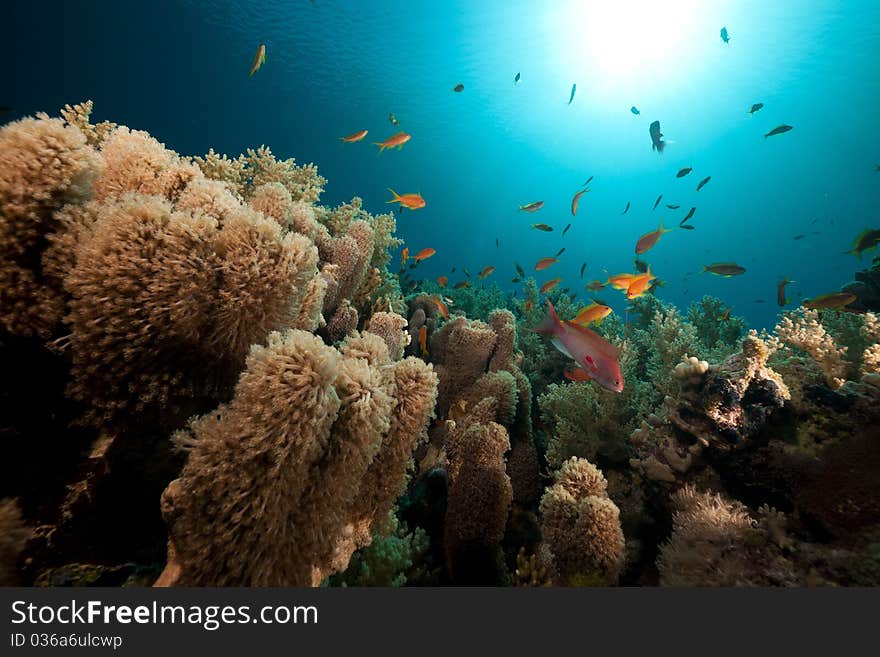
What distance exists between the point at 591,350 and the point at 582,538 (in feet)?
4.57

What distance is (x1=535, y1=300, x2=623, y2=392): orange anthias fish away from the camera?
9.37 ft

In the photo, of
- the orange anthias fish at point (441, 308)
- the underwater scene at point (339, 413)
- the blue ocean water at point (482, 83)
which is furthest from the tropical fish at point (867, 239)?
the orange anthias fish at point (441, 308)

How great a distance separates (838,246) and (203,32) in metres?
131

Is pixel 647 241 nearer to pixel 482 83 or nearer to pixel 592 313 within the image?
pixel 592 313

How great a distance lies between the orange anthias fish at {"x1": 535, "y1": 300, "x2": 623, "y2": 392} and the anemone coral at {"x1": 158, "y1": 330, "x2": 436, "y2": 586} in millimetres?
1990

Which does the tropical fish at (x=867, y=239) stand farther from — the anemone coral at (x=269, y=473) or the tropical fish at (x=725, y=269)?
the anemone coral at (x=269, y=473)

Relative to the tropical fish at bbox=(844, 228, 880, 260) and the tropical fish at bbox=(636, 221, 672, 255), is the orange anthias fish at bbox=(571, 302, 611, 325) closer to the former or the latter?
the tropical fish at bbox=(636, 221, 672, 255)

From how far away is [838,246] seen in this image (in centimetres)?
8619

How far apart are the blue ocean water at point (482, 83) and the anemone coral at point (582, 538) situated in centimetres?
770

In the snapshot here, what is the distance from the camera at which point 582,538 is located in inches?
95.8

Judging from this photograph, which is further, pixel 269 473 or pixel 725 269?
pixel 725 269

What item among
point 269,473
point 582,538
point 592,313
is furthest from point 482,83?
point 269,473

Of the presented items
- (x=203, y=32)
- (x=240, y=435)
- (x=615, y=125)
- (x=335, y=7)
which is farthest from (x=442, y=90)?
(x=240, y=435)

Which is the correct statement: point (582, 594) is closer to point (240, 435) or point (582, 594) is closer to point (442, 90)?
point (240, 435)
